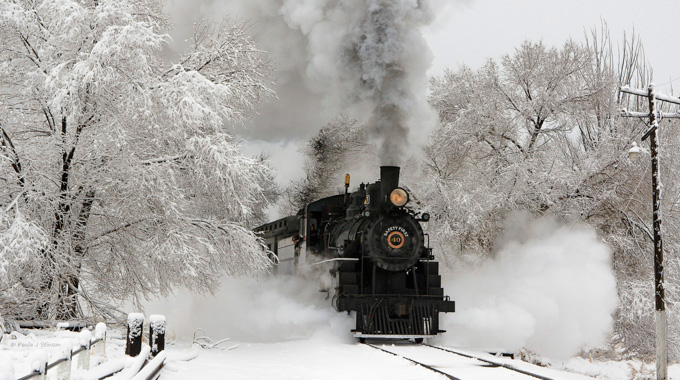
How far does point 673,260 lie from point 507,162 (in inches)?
222

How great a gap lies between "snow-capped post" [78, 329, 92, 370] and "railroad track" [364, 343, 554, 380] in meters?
3.73

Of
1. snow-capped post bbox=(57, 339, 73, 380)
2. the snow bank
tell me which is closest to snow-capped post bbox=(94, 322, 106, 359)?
snow-capped post bbox=(57, 339, 73, 380)

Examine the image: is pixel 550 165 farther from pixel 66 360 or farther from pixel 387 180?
pixel 66 360

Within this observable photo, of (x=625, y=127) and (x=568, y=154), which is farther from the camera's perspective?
(x=568, y=154)

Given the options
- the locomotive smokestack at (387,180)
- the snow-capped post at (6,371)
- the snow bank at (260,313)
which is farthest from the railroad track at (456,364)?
the snow-capped post at (6,371)

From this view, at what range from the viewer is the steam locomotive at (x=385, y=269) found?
1218 centimetres

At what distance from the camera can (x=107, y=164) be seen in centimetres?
1070

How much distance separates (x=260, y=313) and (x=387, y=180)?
162 inches

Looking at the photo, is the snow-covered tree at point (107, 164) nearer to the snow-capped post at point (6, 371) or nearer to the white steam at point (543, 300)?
the white steam at point (543, 300)

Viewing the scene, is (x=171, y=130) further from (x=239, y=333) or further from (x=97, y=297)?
(x=239, y=333)

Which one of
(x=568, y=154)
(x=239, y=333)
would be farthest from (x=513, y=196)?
(x=239, y=333)

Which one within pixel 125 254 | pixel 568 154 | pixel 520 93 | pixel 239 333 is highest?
pixel 520 93

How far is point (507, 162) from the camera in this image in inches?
846

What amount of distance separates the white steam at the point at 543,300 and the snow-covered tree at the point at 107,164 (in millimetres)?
4739
